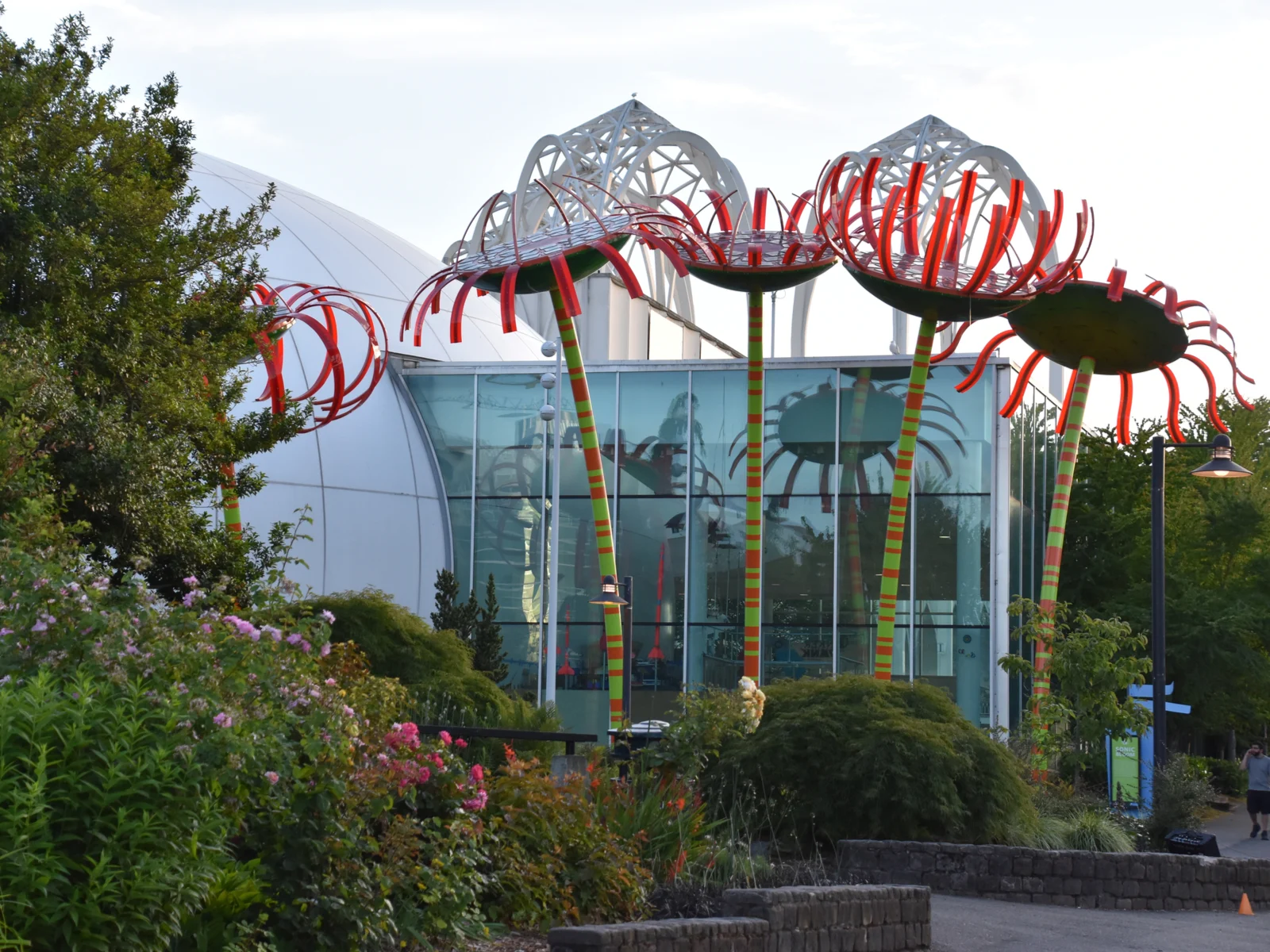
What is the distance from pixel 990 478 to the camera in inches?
1088

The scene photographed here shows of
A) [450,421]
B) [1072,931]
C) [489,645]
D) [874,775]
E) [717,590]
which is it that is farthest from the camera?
[450,421]

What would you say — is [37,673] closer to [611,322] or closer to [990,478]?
[990,478]

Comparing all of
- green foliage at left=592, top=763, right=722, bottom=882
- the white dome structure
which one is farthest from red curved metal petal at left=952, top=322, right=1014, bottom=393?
green foliage at left=592, top=763, right=722, bottom=882

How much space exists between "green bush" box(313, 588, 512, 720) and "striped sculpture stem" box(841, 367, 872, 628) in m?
9.50

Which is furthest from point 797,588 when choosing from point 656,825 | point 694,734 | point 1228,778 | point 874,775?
point 656,825

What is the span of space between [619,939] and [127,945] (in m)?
2.66

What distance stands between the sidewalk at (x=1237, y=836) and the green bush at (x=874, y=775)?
5.98m

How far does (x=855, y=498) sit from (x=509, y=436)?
23.4 ft

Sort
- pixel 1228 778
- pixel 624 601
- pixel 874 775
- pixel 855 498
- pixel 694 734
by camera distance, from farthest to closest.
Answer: pixel 1228 778
pixel 855 498
pixel 624 601
pixel 874 775
pixel 694 734

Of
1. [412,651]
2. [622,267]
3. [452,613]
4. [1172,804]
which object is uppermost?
[622,267]

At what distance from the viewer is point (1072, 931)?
12062mm

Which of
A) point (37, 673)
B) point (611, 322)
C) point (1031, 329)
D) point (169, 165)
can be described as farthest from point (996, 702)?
point (37, 673)

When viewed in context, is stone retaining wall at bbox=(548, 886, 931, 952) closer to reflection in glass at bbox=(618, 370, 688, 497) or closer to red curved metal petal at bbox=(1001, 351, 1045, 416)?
red curved metal petal at bbox=(1001, 351, 1045, 416)

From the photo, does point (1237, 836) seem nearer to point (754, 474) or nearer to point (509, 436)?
point (754, 474)
